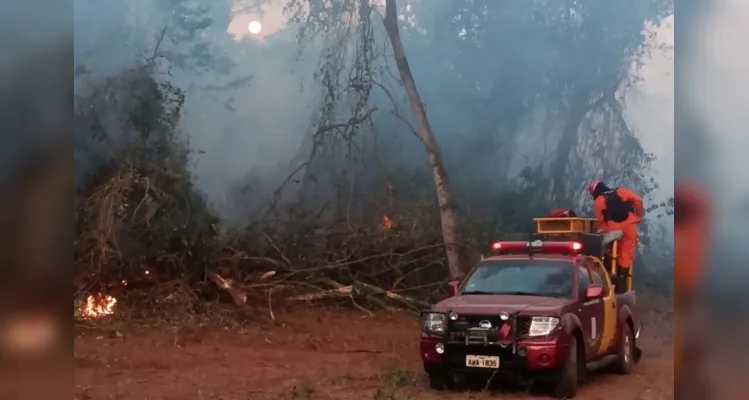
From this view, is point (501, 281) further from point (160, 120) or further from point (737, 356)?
point (160, 120)

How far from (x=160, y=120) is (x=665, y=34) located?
15.2 feet

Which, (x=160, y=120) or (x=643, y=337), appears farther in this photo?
(x=160, y=120)

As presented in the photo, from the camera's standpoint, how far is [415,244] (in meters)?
7.11

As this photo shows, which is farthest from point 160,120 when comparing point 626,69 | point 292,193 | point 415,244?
point 626,69

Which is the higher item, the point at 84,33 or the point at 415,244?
the point at 84,33

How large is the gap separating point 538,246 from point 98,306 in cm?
400

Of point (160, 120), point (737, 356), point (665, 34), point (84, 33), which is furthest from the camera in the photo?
point (160, 120)

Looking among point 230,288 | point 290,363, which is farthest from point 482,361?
point 230,288

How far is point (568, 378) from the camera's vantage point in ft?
19.0

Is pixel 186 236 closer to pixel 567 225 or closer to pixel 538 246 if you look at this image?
pixel 538 246

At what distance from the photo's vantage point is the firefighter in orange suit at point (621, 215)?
6.48 meters

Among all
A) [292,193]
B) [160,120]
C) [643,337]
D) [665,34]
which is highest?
[665,34]

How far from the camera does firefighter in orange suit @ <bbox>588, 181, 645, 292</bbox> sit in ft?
21.2

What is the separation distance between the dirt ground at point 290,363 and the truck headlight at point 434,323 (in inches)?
14.5
